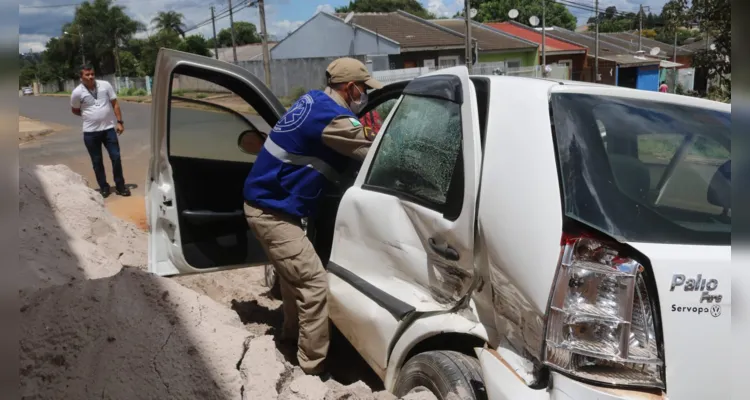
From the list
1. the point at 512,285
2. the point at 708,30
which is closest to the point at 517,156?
the point at 512,285

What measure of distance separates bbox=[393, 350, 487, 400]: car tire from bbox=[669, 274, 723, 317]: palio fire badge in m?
0.77

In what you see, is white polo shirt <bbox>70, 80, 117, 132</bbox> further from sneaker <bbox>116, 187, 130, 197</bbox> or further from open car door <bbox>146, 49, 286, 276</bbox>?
open car door <bbox>146, 49, 286, 276</bbox>

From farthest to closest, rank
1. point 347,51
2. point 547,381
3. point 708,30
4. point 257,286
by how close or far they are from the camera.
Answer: point 347,51
point 708,30
point 257,286
point 547,381

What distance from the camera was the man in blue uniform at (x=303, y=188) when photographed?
11.0 ft

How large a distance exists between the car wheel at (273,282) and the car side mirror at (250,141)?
41.2 inches

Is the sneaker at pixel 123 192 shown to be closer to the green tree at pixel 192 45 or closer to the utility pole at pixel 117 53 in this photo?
the green tree at pixel 192 45

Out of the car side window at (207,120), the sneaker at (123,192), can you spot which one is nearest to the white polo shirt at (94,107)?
the sneaker at (123,192)

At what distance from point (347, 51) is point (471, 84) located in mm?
36287

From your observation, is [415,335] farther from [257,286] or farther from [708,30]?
[708,30]

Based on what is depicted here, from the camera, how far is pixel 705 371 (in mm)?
1768

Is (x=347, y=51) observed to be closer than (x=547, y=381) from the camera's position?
No

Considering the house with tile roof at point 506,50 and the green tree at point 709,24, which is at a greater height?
the house with tile roof at point 506,50

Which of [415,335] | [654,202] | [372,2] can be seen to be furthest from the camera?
[372,2]

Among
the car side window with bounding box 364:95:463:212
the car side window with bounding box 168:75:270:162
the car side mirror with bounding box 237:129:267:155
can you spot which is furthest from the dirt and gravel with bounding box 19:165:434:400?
the car side mirror with bounding box 237:129:267:155
